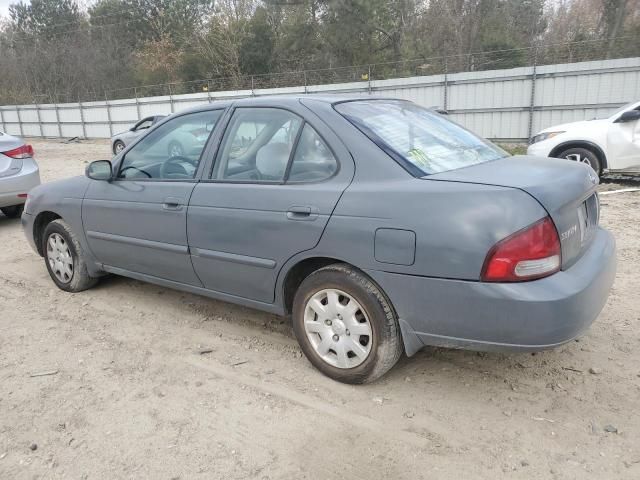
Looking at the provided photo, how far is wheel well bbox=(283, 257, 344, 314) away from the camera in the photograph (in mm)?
3011

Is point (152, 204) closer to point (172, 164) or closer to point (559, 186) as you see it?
point (172, 164)

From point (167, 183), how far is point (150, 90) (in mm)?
29308

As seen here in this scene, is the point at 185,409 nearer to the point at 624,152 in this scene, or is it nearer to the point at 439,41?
the point at 624,152

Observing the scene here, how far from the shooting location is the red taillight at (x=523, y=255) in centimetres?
236

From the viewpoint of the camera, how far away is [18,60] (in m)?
37.9

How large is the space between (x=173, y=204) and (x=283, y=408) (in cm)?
158

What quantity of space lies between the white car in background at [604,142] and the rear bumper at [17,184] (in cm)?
803

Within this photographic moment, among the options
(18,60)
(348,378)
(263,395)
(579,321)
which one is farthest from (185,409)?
(18,60)

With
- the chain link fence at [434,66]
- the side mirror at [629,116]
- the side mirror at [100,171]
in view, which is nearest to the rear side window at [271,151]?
the side mirror at [100,171]

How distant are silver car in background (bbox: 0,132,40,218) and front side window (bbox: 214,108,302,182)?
5081 millimetres

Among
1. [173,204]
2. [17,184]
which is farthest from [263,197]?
[17,184]

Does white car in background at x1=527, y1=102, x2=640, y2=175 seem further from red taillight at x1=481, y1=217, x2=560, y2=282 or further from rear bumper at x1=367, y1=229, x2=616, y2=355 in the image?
red taillight at x1=481, y1=217, x2=560, y2=282

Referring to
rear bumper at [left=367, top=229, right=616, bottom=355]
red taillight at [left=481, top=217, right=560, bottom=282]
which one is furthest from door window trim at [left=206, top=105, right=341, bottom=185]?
red taillight at [left=481, top=217, right=560, bottom=282]

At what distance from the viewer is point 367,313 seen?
280cm
